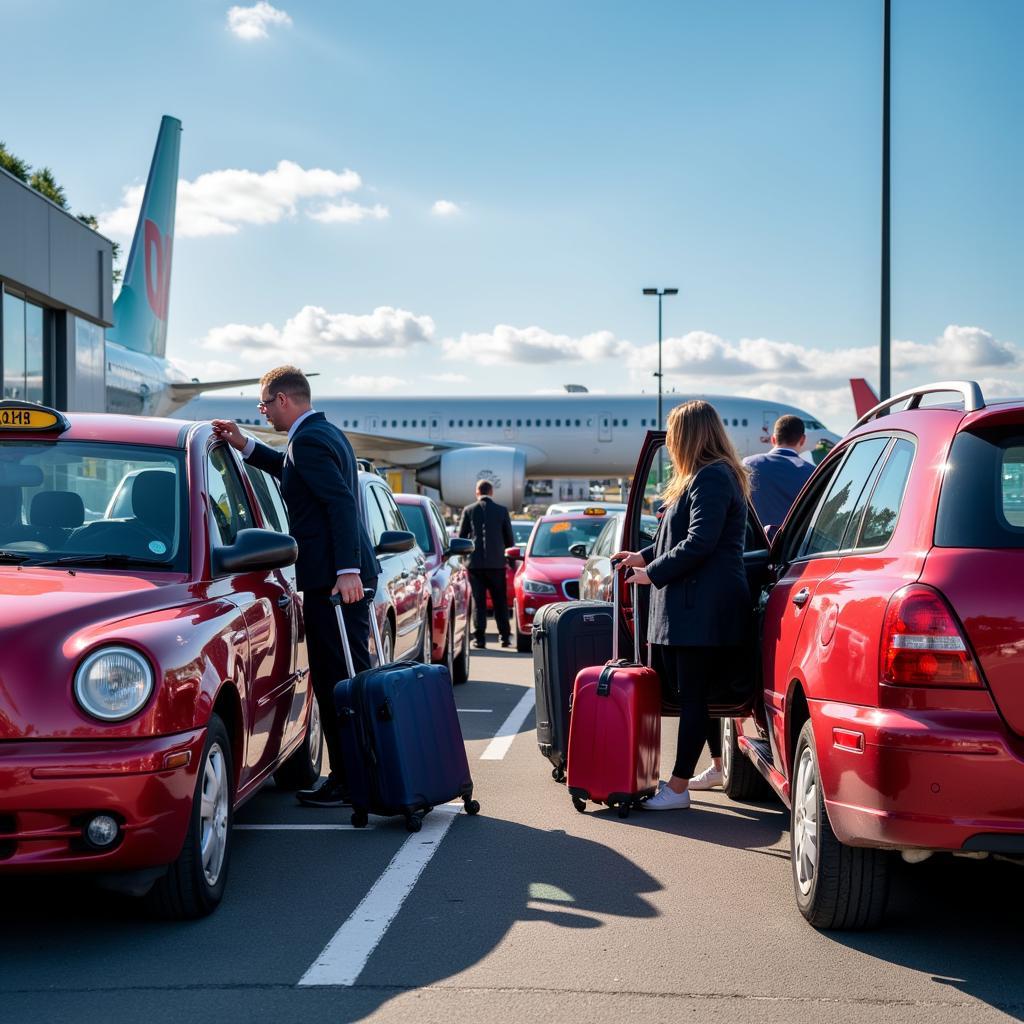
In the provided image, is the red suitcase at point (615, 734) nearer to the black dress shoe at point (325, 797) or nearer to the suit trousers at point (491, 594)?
the black dress shoe at point (325, 797)

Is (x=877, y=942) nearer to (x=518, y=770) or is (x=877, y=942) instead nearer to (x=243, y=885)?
(x=243, y=885)

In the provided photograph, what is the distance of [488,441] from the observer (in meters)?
43.3

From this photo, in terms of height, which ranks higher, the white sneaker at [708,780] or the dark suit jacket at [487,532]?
the dark suit jacket at [487,532]

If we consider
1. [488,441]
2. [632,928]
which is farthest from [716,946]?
[488,441]

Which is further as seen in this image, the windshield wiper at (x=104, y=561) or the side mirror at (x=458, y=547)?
the side mirror at (x=458, y=547)

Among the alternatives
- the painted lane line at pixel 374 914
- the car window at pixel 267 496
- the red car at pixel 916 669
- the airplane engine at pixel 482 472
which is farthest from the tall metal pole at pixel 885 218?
the airplane engine at pixel 482 472

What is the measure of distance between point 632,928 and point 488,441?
128 ft

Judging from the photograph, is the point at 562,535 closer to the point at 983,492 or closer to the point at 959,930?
the point at 959,930

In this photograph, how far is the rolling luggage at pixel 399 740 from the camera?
18.7 feet

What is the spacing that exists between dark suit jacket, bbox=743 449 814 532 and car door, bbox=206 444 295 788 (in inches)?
150

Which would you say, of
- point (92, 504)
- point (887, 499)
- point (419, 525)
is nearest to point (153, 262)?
point (419, 525)

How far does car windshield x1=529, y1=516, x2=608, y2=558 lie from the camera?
51.4 ft

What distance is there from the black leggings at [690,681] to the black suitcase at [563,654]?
61cm

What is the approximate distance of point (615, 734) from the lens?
599cm
